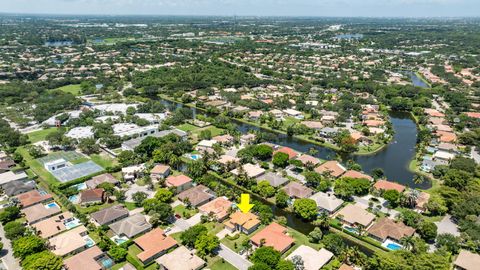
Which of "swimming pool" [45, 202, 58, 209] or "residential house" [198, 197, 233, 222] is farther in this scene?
"swimming pool" [45, 202, 58, 209]

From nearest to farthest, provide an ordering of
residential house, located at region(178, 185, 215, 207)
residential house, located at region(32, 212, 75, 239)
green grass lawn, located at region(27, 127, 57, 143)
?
residential house, located at region(32, 212, 75, 239), residential house, located at region(178, 185, 215, 207), green grass lawn, located at region(27, 127, 57, 143)

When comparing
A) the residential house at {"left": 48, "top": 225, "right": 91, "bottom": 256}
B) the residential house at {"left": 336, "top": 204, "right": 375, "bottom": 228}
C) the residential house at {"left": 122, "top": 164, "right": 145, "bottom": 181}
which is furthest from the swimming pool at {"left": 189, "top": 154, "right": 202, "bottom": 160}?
the residential house at {"left": 336, "top": 204, "right": 375, "bottom": 228}

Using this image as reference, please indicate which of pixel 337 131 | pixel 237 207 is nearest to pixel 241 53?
pixel 337 131

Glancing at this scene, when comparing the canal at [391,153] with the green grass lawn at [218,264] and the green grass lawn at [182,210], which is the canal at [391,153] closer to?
the green grass lawn at [182,210]

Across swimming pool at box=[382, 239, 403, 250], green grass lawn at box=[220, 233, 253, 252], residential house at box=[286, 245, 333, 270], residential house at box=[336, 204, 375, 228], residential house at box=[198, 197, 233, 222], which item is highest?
residential house at box=[336, 204, 375, 228]

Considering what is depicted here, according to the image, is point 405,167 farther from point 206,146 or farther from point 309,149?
point 206,146

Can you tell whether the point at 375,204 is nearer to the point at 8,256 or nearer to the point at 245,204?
the point at 245,204

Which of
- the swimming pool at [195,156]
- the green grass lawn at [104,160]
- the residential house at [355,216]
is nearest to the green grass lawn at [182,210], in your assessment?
the swimming pool at [195,156]

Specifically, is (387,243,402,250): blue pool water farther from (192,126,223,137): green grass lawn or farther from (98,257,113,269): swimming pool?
(192,126,223,137): green grass lawn
